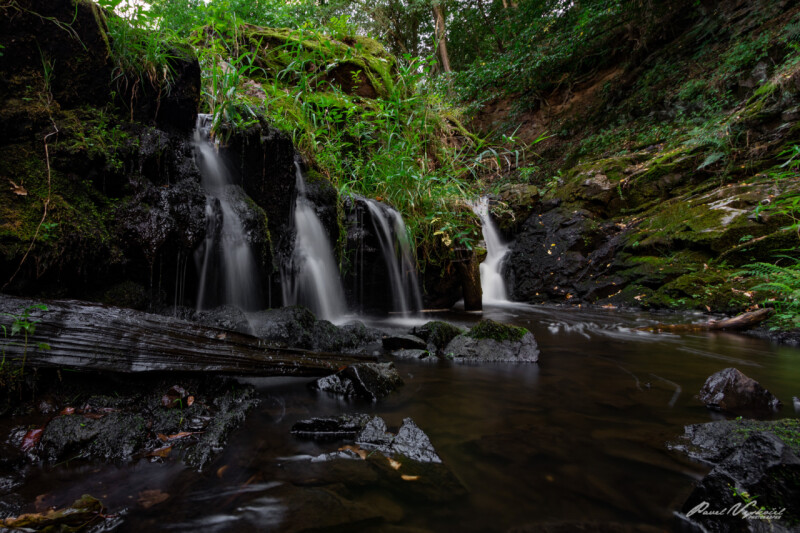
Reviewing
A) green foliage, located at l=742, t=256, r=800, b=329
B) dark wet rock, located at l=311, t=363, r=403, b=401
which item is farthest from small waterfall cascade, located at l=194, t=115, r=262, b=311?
green foliage, located at l=742, t=256, r=800, b=329

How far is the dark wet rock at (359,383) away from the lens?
229 centimetres

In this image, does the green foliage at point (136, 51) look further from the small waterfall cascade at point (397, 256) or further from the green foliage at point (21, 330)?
the small waterfall cascade at point (397, 256)

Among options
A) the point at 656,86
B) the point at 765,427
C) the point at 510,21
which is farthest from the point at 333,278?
the point at 510,21

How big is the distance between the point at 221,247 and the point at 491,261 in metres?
7.27

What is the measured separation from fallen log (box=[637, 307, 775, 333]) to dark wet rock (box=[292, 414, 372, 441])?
4.54 m

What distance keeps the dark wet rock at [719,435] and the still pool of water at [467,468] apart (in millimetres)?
77

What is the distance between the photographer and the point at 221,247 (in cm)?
349

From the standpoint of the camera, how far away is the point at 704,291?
5.51 m

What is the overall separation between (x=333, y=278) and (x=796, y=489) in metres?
4.59

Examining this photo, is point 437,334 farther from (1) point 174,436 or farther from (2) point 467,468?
(1) point 174,436

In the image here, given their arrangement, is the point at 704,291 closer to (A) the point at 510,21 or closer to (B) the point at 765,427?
(B) the point at 765,427

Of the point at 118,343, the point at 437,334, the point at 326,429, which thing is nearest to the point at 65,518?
the point at 326,429

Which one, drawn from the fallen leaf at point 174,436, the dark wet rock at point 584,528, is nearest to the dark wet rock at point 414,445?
the dark wet rock at point 584,528

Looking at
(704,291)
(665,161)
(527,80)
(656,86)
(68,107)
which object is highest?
(527,80)
